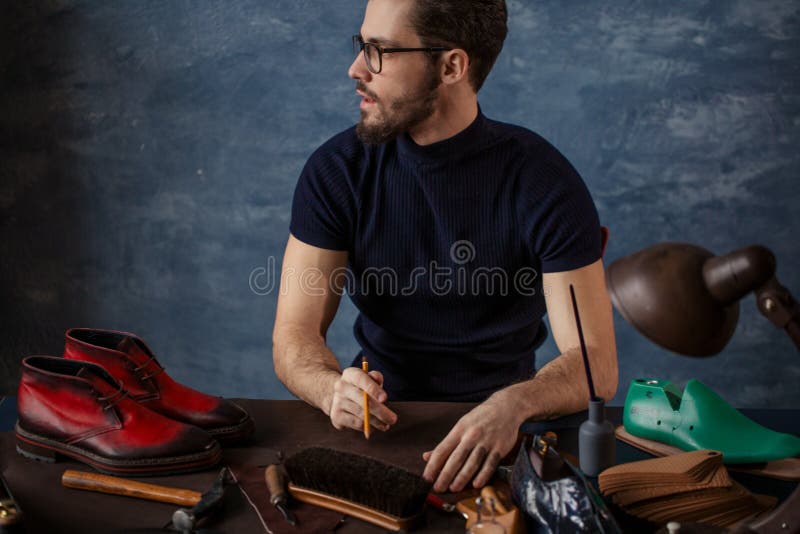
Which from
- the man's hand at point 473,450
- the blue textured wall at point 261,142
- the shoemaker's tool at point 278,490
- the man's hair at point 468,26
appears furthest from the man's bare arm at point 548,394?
the blue textured wall at point 261,142

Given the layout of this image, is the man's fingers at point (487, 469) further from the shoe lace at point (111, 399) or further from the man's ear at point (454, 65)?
the man's ear at point (454, 65)

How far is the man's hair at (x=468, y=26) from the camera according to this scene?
7.05 feet

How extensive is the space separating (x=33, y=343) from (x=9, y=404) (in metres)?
1.77

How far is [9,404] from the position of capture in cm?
198

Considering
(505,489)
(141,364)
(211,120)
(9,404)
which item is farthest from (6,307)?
(505,489)

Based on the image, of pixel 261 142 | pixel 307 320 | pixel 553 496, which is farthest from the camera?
pixel 261 142

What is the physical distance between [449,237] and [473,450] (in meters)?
0.78

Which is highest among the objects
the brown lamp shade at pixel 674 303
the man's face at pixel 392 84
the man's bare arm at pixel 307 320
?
the man's face at pixel 392 84

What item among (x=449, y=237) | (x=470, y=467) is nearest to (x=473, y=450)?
(x=470, y=467)

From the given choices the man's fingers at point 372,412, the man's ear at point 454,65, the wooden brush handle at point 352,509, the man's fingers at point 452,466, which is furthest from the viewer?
the man's ear at point 454,65

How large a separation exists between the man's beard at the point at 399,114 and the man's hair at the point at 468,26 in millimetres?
98

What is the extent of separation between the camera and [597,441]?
1484 mm

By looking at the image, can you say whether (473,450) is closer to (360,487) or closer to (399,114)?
(360,487)

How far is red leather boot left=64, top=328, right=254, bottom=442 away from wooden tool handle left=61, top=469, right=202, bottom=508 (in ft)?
0.65
